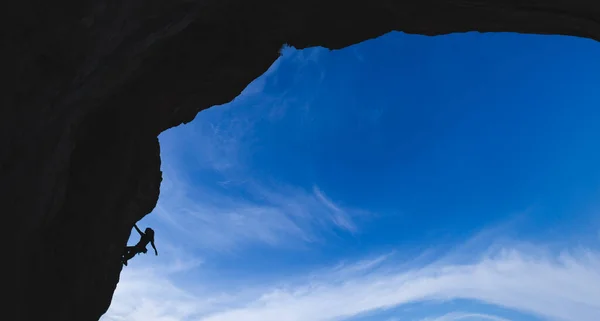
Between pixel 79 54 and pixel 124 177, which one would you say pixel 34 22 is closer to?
pixel 79 54

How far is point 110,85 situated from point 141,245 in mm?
11717

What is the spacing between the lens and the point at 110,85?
11234 mm

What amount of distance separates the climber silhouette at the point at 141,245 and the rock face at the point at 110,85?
1451mm

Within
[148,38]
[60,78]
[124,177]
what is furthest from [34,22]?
[124,177]

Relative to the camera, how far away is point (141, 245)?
65.1ft

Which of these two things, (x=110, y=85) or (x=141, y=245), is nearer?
(x=110, y=85)

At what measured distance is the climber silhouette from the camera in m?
19.6

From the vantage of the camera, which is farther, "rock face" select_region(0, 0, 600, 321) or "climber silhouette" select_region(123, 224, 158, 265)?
"climber silhouette" select_region(123, 224, 158, 265)

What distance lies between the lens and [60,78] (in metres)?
8.36

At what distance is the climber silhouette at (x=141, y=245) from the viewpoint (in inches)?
771

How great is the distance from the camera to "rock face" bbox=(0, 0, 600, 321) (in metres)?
7.91

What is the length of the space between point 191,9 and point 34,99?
518 cm

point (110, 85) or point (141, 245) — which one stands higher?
point (110, 85)

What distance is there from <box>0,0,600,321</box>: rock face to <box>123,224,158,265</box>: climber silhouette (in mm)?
1451
